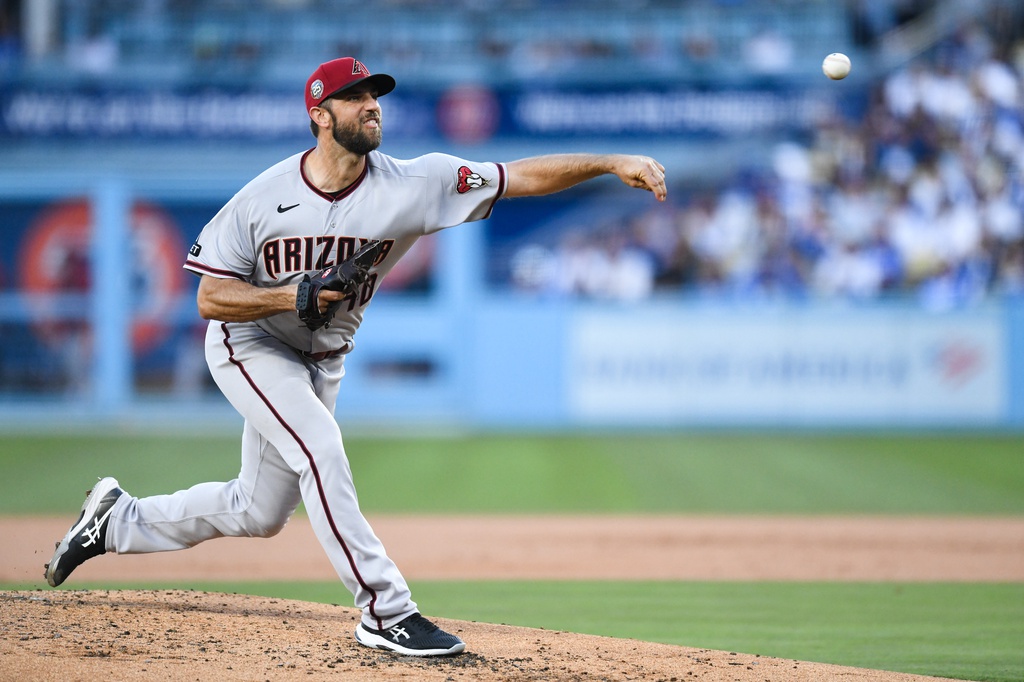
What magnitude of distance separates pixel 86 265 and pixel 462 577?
1184cm

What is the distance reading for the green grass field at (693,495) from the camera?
18.9ft

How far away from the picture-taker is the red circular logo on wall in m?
17.3

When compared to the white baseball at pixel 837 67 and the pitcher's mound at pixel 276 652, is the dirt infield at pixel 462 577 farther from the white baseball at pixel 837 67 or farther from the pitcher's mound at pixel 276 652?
the white baseball at pixel 837 67

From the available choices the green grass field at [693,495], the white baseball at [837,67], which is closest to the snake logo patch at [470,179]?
the green grass field at [693,495]

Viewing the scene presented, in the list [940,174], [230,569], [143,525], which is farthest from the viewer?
[940,174]

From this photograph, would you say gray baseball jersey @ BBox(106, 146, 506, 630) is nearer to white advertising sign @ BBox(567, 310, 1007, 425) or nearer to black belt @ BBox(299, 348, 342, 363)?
black belt @ BBox(299, 348, 342, 363)

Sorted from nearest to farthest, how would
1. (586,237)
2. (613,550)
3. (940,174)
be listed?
(613,550)
(940,174)
(586,237)

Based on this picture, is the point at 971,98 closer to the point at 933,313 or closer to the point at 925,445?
the point at 933,313

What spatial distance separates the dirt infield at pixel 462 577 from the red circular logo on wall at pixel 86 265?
8259 millimetres

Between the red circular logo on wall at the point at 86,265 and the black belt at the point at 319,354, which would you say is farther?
the red circular logo on wall at the point at 86,265

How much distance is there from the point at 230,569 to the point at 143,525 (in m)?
2.48

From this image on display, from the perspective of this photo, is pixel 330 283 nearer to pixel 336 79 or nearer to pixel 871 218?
pixel 336 79

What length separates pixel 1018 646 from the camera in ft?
18.2

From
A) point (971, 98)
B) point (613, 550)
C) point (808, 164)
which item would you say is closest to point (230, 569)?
point (613, 550)
